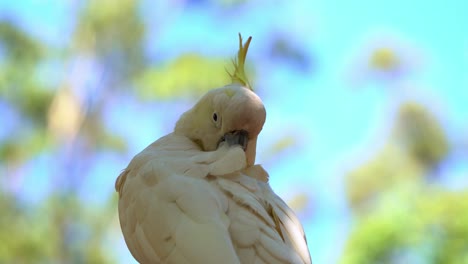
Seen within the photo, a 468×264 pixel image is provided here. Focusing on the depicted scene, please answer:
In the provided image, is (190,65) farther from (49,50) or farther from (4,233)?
(4,233)

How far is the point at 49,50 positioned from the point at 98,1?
550 mm

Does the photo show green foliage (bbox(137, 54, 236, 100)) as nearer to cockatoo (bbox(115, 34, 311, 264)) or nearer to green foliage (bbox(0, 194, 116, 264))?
green foliage (bbox(0, 194, 116, 264))

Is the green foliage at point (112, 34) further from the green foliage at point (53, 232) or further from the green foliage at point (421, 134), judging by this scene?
the green foliage at point (421, 134)

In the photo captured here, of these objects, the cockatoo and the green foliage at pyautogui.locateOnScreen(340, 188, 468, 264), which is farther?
the green foliage at pyautogui.locateOnScreen(340, 188, 468, 264)

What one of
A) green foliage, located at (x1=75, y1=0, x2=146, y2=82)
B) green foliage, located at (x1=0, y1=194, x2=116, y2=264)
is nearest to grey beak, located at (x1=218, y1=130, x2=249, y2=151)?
green foliage, located at (x1=0, y1=194, x2=116, y2=264)

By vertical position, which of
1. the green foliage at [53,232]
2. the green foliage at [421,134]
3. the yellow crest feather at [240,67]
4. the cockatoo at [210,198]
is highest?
the green foliage at [421,134]

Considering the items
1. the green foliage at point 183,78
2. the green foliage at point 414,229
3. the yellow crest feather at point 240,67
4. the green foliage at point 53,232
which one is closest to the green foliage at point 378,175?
the green foliage at point 414,229

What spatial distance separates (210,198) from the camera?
104cm

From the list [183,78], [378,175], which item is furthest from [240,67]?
[378,175]

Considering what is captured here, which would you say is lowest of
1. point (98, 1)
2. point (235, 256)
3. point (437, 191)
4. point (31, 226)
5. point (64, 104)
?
point (235, 256)

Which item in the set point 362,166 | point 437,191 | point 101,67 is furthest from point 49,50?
point 437,191

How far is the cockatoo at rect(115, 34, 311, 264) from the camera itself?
0.99m

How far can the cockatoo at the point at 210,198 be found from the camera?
3.24 ft

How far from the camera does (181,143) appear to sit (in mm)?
1222
